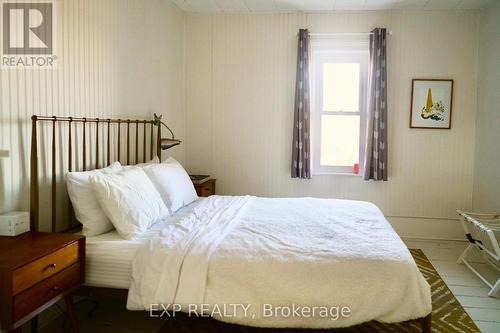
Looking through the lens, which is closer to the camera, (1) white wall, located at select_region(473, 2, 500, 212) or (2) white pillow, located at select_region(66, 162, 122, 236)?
(2) white pillow, located at select_region(66, 162, 122, 236)

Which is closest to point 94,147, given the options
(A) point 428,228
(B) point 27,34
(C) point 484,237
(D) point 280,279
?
(B) point 27,34

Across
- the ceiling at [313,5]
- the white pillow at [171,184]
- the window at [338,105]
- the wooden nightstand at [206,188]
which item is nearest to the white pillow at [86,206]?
the white pillow at [171,184]

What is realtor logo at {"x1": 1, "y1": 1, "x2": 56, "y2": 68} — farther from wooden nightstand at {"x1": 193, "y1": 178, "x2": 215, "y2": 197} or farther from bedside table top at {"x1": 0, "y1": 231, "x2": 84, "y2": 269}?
wooden nightstand at {"x1": 193, "y1": 178, "x2": 215, "y2": 197}

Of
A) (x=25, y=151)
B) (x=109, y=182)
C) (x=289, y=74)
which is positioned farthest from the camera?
(x=289, y=74)

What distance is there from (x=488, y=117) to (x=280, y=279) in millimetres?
3195

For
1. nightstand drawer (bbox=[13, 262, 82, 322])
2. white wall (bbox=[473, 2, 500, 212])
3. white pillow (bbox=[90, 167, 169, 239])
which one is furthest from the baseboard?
nightstand drawer (bbox=[13, 262, 82, 322])

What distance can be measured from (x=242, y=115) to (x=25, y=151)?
2.69 metres

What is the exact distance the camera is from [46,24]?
2.27 m

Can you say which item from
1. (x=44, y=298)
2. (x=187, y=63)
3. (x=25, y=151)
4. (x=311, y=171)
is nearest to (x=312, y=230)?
(x=44, y=298)

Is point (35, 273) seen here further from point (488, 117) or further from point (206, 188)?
point (488, 117)

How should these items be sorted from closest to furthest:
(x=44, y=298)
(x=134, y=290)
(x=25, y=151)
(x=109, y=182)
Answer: (x=44, y=298) < (x=134, y=290) < (x=25, y=151) < (x=109, y=182)

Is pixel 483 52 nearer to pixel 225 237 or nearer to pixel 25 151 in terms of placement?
pixel 225 237

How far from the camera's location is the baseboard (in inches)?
167

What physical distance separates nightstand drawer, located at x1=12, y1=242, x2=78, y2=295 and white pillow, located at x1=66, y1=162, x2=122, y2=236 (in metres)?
0.31
